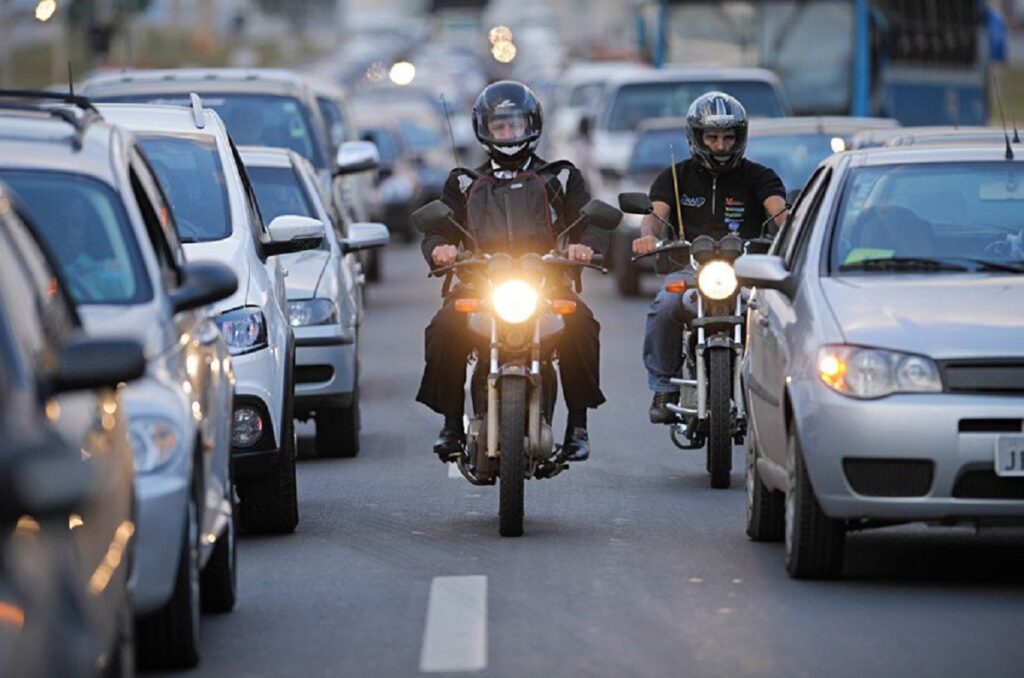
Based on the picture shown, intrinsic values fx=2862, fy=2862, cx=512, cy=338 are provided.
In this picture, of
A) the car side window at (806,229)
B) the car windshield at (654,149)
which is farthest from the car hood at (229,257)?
the car windshield at (654,149)

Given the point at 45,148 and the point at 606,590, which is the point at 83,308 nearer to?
the point at 45,148

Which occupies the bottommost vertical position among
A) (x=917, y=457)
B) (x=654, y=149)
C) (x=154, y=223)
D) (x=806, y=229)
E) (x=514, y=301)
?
(x=654, y=149)

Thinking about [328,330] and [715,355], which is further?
[328,330]

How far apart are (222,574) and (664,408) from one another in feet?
15.2

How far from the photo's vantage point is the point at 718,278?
536 inches

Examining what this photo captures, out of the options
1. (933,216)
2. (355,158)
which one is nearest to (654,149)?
(355,158)

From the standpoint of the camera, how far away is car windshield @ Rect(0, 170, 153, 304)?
863 centimetres

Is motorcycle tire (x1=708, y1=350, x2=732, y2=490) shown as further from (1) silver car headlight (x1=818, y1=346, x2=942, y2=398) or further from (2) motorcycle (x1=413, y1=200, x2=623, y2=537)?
(1) silver car headlight (x1=818, y1=346, x2=942, y2=398)

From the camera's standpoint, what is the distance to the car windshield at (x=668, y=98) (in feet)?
92.9

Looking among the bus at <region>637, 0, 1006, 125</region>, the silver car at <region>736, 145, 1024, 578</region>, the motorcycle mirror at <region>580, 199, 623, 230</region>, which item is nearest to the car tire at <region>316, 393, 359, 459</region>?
the motorcycle mirror at <region>580, 199, 623, 230</region>

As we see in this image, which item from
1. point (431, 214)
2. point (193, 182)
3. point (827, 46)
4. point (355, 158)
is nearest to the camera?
point (431, 214)

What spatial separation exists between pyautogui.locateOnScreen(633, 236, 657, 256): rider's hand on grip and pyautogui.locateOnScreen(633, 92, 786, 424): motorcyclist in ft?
0.26

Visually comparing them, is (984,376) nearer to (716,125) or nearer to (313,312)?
(716,125)

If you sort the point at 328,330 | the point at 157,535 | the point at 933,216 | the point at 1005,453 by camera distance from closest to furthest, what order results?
1. the point at 157,535
2. the point at 1005,453
3. the point at 933,216
4. the point at 328,330
